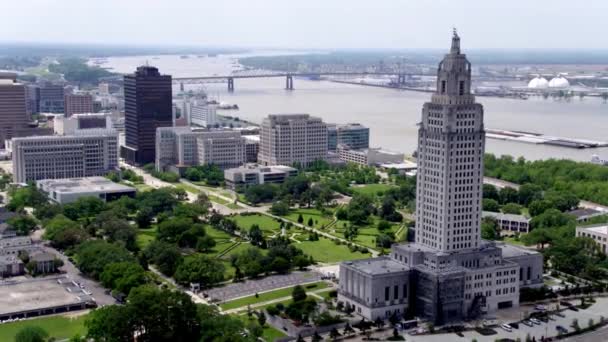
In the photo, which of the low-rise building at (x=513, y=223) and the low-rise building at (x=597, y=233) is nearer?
the low-rise building at (x=597, y=233)

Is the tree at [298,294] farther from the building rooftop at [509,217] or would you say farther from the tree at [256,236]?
the building rooftop at [509,217]

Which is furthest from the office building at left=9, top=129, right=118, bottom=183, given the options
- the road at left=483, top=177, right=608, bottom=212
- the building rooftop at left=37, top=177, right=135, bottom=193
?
the road at left=483, top=177, right=608, bottom=212

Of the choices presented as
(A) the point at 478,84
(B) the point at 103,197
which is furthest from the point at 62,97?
(A) the point at 478,84

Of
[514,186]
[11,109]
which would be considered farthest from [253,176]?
[11,109]

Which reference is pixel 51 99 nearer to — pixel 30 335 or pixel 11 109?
pixel 11 109

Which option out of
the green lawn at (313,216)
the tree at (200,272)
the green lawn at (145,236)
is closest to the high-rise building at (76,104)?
the green lawn at (313,216)

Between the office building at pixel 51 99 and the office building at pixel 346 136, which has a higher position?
the office building at pixel 51 99

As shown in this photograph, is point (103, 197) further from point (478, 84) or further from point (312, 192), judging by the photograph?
point (478, 84)
